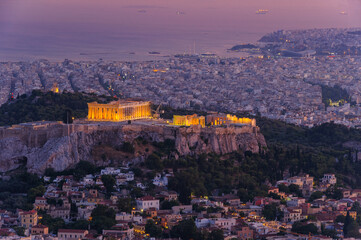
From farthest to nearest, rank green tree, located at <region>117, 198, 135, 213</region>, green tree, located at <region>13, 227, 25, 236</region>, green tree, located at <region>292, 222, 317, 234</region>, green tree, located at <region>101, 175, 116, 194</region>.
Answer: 1. green tree, located at <region>101, 175, 116, 194</region>
2. green tree, located at <region>117, 198, 135, 213</region>
3. green tree, located at <region>292, 222, 317, 234</region>
4. green tree, located at <region>13, 227, 25, 236</region>

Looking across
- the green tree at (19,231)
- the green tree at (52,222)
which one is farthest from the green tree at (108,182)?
the green tree at (19,231)

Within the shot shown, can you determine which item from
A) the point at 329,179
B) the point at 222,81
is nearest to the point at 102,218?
the point at 329,179

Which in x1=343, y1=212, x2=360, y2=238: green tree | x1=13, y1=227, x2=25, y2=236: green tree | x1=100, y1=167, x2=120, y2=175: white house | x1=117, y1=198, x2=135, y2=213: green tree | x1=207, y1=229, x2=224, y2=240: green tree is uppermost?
x1=100, y1=167, x2=120, y2=175: white house

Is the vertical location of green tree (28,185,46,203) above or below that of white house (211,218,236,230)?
above

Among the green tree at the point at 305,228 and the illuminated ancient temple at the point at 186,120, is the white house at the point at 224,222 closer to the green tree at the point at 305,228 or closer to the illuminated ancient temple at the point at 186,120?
the green tree at the point at 305,228

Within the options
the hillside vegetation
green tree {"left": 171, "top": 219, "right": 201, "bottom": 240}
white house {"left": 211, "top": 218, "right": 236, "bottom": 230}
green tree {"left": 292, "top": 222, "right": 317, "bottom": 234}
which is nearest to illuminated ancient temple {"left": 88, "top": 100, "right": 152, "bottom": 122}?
the hillside vegetation

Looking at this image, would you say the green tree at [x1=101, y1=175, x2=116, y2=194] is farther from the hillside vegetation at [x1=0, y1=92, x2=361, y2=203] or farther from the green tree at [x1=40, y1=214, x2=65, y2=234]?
the green tree at [x1=40, y1=214, x2=65, y2=234]

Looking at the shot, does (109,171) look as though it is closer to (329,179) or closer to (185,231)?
(185,231)
